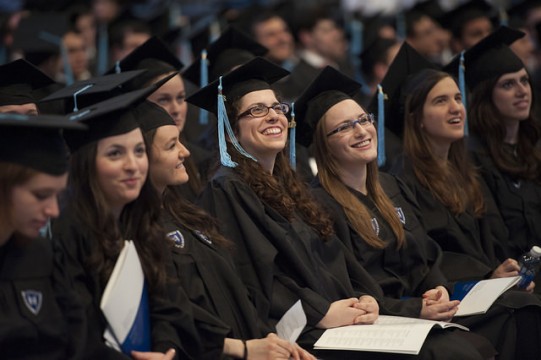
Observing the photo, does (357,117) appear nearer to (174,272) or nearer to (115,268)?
(174,272)

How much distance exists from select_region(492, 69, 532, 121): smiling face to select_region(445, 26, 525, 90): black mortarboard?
0.16 feet

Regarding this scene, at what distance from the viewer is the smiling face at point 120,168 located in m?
3.42

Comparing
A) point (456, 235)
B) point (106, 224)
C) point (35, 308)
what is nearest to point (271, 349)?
point (106, 224)

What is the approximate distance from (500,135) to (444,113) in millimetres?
671

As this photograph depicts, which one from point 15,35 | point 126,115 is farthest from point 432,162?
point 15,35

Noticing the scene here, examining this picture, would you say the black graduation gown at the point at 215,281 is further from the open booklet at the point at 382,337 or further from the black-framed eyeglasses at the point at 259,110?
the black-framed eyeglasses at the point at 259,110

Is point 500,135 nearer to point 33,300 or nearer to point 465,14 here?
point 465,14

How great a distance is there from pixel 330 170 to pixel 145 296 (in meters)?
1.60

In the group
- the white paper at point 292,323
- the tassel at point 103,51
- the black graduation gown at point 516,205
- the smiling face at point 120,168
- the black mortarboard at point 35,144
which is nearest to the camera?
the black mortarboard at point 35,144

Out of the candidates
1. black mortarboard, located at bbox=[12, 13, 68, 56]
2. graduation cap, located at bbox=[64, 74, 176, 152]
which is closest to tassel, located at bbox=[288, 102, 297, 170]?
graduation cap, located at bbox=[64, 74, 176, 152]

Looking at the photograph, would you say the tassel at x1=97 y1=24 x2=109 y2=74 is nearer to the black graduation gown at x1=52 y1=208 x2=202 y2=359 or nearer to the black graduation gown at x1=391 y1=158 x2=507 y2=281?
the black graduation gown at x1=391 y1=158 x2=507 y2=281

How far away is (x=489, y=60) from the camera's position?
599 centimetres

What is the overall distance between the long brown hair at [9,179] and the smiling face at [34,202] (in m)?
0.01

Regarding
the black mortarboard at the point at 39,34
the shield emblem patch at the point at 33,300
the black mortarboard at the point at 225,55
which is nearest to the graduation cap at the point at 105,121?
the shield emblem patch at the point at 33,300
